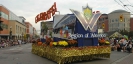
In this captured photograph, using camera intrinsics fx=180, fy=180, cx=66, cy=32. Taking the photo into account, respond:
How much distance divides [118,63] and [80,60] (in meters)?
2.47

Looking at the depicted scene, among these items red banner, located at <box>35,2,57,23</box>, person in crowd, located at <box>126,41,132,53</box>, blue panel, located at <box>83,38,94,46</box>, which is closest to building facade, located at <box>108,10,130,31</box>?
person in crowd, located at <box>126,41,132,53</box>

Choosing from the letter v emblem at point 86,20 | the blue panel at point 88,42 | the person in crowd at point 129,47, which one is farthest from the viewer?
the person in crowd at point 129,47

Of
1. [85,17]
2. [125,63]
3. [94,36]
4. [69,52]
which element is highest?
[85,17]

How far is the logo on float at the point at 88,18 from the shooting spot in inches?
471

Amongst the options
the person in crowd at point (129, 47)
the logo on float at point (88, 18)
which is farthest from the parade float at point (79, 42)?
the person in crowd at point (129, 47)

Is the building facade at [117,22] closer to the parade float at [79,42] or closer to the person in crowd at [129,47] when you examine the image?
the person in crowd at [129,47]

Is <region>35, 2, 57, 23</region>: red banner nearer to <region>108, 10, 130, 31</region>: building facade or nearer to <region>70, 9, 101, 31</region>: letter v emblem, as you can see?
<region>70, 9, 101, 31</region>: letter v emblem

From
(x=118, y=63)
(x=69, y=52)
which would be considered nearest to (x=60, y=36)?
(x=69, y=52)

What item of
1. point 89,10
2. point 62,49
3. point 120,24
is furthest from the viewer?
point 120,24

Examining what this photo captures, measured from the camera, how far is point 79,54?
1173 cm

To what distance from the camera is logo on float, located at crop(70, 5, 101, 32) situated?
12.0 m

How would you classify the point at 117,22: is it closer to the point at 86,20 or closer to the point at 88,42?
the point at 88,42

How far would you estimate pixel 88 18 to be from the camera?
12.5 meters

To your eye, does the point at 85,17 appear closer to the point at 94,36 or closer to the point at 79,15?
the point at 79,15
